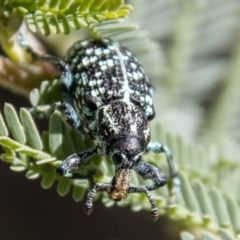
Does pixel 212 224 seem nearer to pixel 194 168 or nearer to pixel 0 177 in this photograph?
pixel 194 168

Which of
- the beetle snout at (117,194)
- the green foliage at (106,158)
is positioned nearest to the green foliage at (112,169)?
the green foliage at (106,158)

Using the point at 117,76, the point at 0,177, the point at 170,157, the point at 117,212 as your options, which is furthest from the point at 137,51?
the point at 117,212

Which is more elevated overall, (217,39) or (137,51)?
(217,39)

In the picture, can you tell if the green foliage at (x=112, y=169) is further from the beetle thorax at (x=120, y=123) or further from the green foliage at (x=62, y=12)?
the green foliage at (x=62, y=12)

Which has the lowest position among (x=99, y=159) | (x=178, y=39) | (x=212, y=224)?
(x=212, y=224)

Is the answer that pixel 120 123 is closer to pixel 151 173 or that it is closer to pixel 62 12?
pixel 151 173

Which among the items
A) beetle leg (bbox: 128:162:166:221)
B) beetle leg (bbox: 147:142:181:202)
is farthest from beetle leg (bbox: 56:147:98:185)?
beetle leg (bbox: 147:142:181:202)

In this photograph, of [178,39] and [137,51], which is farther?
[178,39]

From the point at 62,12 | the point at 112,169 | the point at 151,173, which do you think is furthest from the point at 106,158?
the point at 62,12
